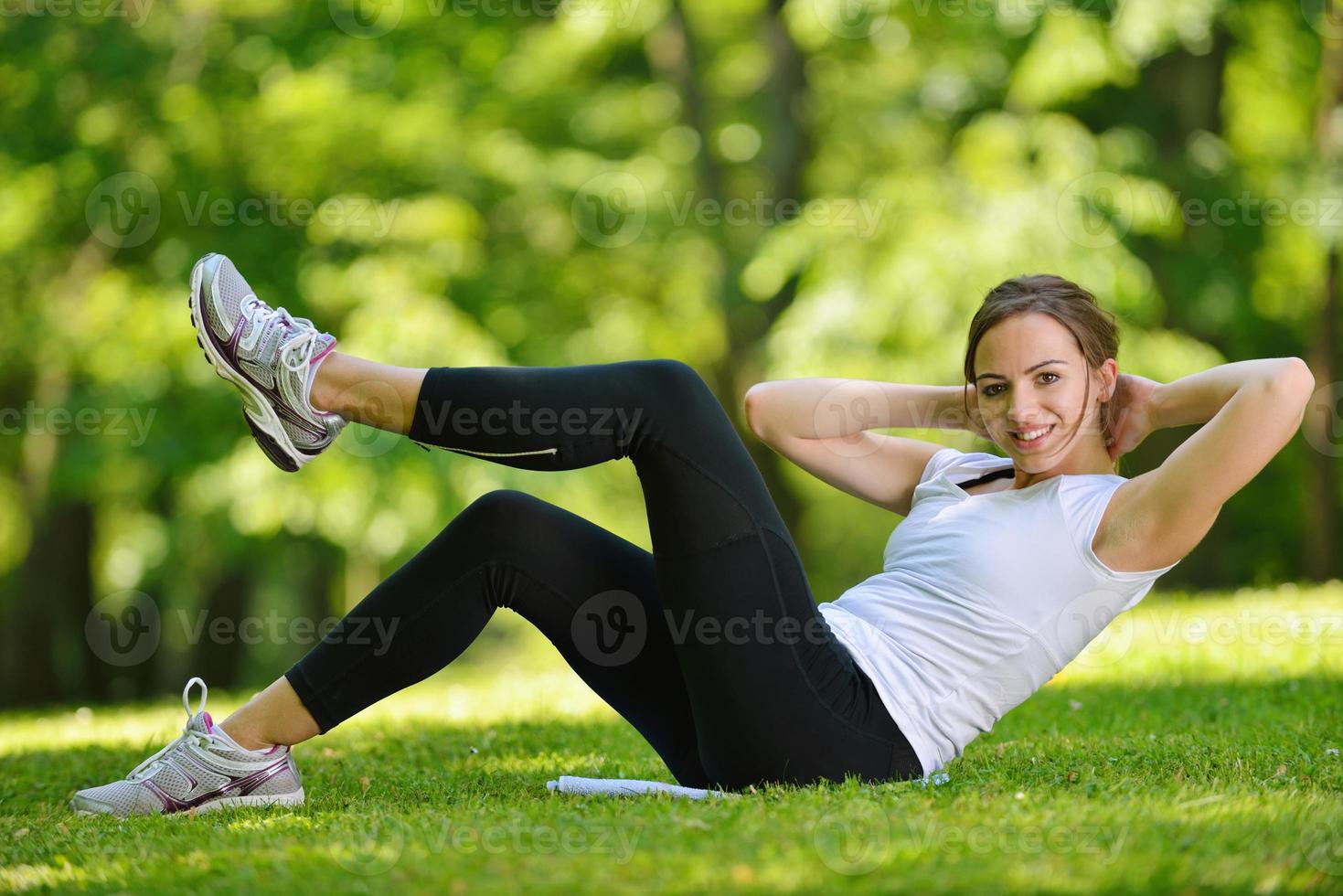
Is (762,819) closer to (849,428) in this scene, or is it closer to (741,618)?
(741,618)

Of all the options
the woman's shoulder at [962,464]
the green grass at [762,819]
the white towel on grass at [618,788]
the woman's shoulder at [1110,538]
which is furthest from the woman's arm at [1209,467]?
the white towel on grass at [618,788]

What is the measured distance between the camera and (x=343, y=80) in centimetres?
1018

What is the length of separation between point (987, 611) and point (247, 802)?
5.99ft

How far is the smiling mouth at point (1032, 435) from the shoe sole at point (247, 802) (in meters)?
1.94

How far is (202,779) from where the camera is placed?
3146 mm

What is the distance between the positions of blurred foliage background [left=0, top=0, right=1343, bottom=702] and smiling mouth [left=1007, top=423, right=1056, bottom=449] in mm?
6594

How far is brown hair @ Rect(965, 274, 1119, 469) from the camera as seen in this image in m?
3.05

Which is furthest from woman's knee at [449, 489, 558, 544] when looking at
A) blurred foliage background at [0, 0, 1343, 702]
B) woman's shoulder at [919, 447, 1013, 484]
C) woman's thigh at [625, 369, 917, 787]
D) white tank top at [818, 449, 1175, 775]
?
blurred foliage background at [0, 0, 1343, 702]

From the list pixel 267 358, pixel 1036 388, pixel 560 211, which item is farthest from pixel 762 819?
pixel 560 211

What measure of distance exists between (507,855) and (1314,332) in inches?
416

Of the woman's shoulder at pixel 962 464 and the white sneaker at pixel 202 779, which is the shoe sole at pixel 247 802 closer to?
the white sneaker at pixel 202 779

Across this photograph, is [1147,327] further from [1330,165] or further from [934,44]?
[934,44]

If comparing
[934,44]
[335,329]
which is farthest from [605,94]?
[335,329]

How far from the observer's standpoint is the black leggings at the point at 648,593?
9.25 feet
